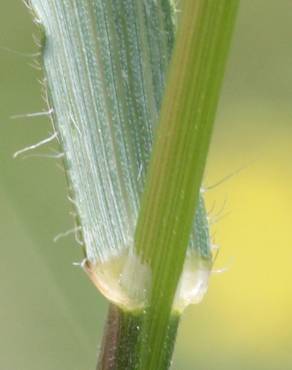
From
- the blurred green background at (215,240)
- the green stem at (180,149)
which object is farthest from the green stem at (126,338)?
the blurred green background at (215,240)

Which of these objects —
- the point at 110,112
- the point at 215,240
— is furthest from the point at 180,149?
the point at 215,240

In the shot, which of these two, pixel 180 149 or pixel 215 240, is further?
pixel 215 240

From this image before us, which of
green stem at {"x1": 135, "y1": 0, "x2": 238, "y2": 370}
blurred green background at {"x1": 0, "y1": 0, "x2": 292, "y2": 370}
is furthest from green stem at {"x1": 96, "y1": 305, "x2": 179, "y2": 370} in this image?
blurred green background at {"x1": 0, "y1": 0, "x2": 292, "y2": 370}

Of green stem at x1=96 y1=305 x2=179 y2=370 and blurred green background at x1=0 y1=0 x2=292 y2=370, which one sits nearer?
green stem at x1=96 y1=305 x2=179 y2=370

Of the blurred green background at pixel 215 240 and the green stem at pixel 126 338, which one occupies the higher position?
the green stem at pixel 126 338

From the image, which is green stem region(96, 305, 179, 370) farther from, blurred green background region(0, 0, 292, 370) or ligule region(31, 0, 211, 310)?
blurred green background region(0, 0, 292, 370)

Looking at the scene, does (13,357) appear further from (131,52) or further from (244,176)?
(131,52)

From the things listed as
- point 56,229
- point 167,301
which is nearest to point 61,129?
point 167,301

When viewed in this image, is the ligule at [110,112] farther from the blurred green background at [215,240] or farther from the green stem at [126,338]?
the blurred green background at [215,240]

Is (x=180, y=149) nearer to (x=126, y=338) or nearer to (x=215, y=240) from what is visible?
(x=126, y=338)
